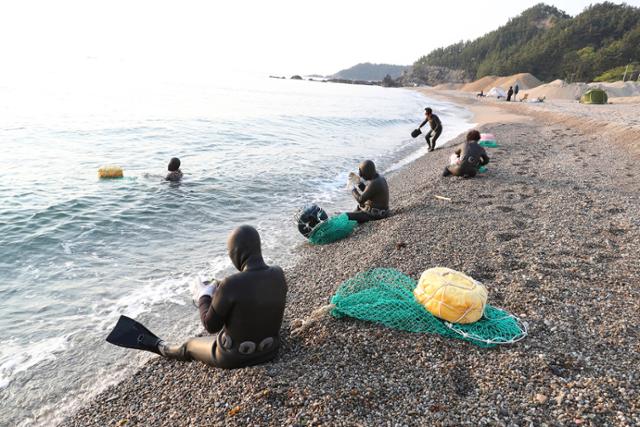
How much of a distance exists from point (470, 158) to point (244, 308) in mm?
10268

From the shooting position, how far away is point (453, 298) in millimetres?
4598

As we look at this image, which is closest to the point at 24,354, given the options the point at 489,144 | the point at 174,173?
the point at 174,173

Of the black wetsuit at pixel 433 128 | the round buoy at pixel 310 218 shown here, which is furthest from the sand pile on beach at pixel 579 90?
the round buoy at pixel 310 218

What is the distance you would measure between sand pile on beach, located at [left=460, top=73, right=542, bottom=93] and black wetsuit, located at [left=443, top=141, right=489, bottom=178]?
7015cm

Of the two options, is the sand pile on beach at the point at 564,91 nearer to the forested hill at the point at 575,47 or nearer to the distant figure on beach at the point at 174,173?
the forested hill at the point at 575,47

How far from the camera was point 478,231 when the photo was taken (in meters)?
7.83

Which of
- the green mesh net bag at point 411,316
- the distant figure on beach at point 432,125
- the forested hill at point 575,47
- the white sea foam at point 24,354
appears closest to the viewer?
the green mesh net bag at point 411,316

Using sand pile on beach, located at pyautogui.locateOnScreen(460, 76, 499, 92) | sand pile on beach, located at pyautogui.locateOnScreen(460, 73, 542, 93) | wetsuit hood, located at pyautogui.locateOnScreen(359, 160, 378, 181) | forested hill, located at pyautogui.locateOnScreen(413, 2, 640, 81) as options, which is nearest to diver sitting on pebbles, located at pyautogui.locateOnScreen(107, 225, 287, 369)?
wetsuit hood, located at pyautogui.locateOnScreen(359, 160, 378, 181)

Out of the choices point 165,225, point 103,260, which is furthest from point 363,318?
point 165,225

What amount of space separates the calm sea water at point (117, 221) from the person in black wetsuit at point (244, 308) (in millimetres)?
1906

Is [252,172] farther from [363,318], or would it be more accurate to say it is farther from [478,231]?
[363,318]

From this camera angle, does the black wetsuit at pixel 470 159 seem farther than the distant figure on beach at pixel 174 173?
No

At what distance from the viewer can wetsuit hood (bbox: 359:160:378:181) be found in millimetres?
9000

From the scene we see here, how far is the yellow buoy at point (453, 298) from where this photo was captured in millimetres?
4555
